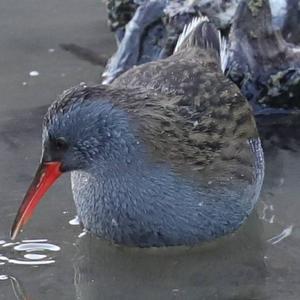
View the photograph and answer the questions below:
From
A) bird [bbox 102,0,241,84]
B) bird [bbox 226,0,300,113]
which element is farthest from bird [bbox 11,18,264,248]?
bird [bbox 102,0,241,84]

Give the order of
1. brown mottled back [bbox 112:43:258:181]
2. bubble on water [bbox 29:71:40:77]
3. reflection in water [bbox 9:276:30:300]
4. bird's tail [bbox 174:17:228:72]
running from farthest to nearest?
1. bubble on water [bbox 29:71:40:77]
2. bird's tail [bbox 174:17:228:72]
3. brown mottled back [bbox 112:43:258:181]
4. reflection in water [bbox 9:276:30:300]

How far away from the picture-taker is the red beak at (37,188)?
5957 mm

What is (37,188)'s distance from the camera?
601 centimetres

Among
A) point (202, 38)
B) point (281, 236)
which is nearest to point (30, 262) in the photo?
point (281, 236)

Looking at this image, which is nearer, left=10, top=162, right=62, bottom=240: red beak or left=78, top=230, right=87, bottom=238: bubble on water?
left=10, top=162, right=62, bottom=240: red beak

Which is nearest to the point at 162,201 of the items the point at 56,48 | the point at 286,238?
the point at 286,238

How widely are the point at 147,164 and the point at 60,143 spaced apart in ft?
1.60

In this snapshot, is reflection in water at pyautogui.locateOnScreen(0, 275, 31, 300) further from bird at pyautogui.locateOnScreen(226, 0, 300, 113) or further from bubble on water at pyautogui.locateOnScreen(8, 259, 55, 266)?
bird at pyautogui.locateOnScreen(226, 0, 300, 113)

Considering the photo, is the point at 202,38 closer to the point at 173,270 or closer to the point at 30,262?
the point at 173,270

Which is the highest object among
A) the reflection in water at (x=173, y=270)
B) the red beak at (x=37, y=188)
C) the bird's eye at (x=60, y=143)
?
the bird's eye at (x=60, y=143)

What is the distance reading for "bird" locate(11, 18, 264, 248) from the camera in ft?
19.5

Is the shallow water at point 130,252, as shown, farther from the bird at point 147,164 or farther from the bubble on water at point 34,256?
the bird at point 147,164

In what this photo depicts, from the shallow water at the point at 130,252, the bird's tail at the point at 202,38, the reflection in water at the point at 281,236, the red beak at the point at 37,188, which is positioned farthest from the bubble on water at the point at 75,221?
the bird's tail at the point at 202,38

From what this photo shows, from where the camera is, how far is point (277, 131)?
7773 millimetres
